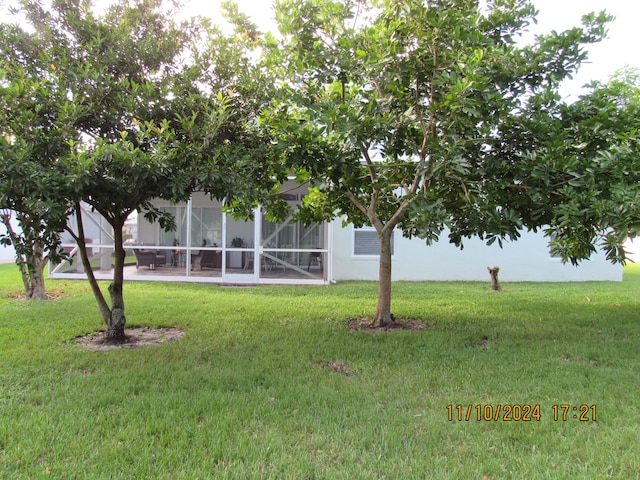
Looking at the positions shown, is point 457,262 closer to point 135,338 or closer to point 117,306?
point 135,338

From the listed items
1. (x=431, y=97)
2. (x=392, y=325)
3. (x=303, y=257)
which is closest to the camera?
(x=431, y=97)

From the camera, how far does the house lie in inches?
474

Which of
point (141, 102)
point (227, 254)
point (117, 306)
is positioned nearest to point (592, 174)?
point (141, 102)

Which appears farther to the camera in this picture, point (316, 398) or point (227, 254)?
point (227, 254)

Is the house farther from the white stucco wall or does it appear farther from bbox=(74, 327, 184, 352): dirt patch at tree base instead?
bbox=(74, 327, 184, 352): dirt patch at tree base

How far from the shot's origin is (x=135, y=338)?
19.4 feet

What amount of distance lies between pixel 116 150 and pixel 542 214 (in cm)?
478

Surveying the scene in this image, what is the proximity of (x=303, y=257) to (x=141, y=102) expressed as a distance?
808 centimetres

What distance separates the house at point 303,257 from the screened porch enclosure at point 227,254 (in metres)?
0.03

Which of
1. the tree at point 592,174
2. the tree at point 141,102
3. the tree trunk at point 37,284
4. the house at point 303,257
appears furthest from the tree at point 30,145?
the house at point 303,257

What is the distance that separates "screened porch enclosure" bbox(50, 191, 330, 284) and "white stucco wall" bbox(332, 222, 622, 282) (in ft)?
2.90

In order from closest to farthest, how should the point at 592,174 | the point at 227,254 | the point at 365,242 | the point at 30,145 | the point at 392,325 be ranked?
the point at 30,145 → the point at 592,174 → the point at 392,325 → the point at 227,254 → the point at 365,242

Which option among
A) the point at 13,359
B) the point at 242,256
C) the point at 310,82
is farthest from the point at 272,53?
the point at 242,256

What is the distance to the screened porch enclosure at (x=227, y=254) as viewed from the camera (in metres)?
11.9
